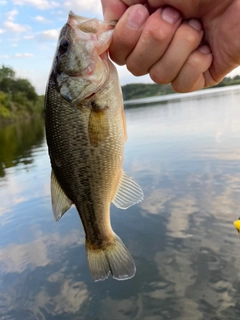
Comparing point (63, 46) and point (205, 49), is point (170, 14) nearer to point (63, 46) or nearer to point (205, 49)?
point (205, 49)

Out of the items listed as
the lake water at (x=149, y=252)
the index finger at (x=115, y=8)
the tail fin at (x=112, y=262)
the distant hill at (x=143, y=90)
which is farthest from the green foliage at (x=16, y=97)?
the index finger at (x=115, y=8)

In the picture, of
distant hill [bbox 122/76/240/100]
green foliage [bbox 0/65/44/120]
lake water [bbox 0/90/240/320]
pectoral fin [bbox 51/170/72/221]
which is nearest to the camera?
pectoral fin [bbox 51/170/72/221]

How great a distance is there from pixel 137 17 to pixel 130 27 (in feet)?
0.25

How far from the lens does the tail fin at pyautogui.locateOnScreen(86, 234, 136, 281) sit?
2678mm

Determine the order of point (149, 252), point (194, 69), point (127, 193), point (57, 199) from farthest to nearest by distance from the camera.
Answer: point (149, 252) → point (127, 193) → point (57, 199) → point (194, 69)

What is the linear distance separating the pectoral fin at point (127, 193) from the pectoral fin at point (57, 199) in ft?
1.29

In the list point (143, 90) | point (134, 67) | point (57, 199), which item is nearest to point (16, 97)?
point (143, 90)

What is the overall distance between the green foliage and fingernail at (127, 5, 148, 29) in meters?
76.6

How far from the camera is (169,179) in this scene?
1220 centimetres

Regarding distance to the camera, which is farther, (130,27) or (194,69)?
(194,69)

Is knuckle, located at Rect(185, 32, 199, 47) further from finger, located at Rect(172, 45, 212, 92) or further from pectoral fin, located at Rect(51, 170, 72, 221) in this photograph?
pectoral fin, located at Rect(51, 170, 72, 221)

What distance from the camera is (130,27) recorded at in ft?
7.00

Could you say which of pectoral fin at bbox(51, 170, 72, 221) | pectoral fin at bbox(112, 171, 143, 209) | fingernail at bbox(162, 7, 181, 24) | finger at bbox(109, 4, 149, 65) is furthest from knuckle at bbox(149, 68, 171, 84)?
pectoral fin at bbox(51, 170, 72, 221)

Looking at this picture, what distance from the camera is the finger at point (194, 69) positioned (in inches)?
89.2
